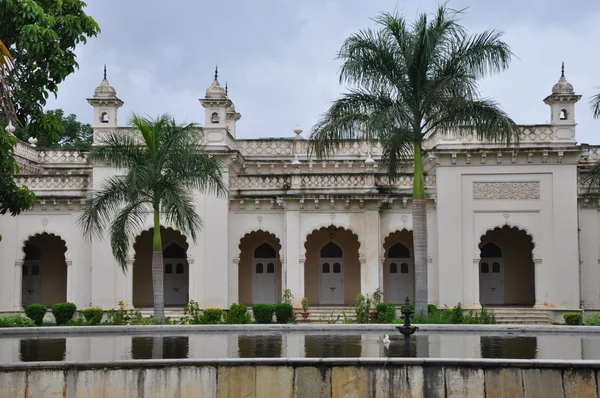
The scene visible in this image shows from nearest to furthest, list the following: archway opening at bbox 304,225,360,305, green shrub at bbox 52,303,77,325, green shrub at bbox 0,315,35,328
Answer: green shrub at bbox 0,315,35,328, green shrub at bbox 52,303,77,325, archway opening at bbox 304,225,360,305

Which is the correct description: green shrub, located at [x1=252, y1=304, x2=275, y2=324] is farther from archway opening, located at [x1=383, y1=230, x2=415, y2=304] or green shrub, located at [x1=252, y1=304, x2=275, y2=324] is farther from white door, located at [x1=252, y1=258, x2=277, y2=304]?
archway opening, located at [x1=383, y1=230, x2=415, y2=304]

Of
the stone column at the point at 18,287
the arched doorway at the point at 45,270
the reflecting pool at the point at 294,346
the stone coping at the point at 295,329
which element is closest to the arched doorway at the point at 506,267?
the stone coping at the point at 295,329

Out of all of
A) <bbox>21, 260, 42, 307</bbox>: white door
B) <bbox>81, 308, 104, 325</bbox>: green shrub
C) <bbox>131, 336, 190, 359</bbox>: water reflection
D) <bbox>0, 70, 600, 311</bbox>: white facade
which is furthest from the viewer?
<bbox>21, 260, 42, 307</bbox>: white door

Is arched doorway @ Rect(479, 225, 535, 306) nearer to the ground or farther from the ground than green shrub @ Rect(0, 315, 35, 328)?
farther from the ground

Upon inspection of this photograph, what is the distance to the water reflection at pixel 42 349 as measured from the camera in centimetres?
1216

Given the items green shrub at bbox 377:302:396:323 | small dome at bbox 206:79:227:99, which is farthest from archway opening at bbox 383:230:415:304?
small dome at bbox 206:79:227:99

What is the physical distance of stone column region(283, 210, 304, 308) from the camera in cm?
2522

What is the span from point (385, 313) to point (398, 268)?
5574 mm

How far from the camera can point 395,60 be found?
63.7 ft

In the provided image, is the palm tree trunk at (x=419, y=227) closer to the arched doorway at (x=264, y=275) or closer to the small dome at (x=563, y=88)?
the small dome at (x=563, y=88)

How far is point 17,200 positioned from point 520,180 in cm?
1574

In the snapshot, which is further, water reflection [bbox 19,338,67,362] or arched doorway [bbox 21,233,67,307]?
arched doorway [bbox 21,233,67,307]

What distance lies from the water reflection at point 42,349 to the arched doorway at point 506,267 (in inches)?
632

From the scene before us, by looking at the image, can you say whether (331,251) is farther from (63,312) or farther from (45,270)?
(45,270)
